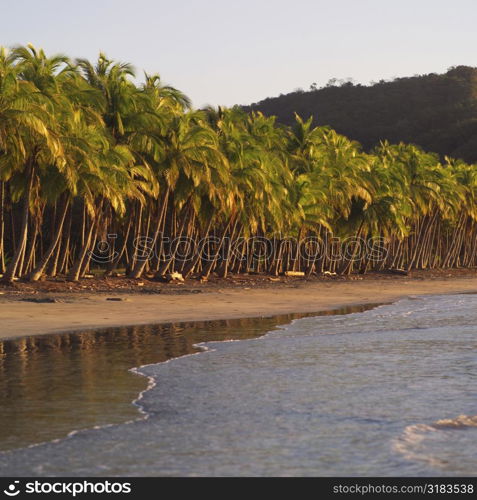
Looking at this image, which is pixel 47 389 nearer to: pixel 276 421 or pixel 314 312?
pixel 276 421

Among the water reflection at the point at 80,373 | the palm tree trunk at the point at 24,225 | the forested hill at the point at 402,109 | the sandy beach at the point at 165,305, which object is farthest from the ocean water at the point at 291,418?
the forested hill at the point at 402,109

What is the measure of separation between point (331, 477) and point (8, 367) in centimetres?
823

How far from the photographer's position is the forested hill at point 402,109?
128125 mm

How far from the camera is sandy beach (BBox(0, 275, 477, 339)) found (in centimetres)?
2328

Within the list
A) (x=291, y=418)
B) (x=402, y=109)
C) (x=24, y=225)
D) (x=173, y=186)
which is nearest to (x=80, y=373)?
(x=291, y=418)

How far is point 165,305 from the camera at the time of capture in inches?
1178

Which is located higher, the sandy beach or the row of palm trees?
the row of palm trees

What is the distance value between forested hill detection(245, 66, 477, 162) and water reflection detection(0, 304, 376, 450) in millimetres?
102299

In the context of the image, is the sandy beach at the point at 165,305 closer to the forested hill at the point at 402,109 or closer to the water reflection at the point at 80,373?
the water reflection at the point at 80,373

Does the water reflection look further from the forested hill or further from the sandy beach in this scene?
the forested hill

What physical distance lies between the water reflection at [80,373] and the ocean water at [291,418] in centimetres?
36

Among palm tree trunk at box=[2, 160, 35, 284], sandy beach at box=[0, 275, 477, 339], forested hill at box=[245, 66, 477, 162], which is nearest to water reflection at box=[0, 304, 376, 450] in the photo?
sandy beach at box=[0, 275, 477, 339]

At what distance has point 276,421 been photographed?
35.8 ft
